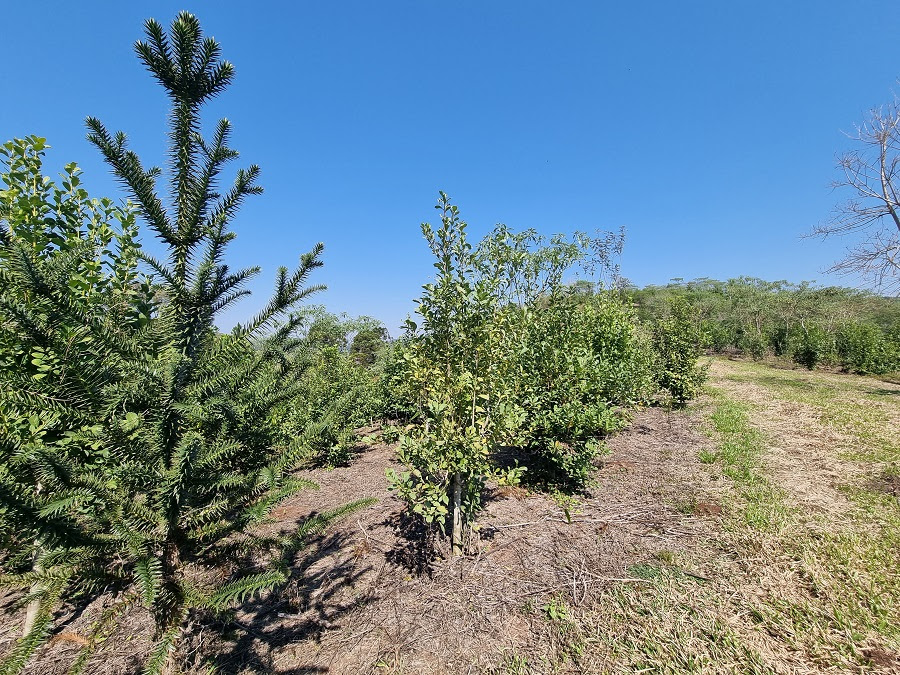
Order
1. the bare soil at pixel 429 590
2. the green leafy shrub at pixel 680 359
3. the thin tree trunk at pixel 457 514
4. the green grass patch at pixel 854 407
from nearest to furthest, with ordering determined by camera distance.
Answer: the bare soil at pixel 429 590 → the thin tree trunk at pixel 457 514 → the green grass patch at pixel 854 407 → the green leafy shrub at pixel 680 359

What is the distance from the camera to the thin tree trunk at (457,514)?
3703 mm

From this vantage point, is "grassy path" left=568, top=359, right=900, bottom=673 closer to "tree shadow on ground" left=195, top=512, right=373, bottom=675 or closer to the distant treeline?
"tree shadow on ground" left=195, top=512, right=373, bottom=675

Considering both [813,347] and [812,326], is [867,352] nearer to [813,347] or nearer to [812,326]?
[813,347]

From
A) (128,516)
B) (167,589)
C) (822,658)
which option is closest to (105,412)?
(128,516)

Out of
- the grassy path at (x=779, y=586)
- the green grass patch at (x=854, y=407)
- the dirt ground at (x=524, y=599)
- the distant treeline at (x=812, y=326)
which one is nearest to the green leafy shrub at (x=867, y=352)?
the distant treeline at (x=812, y=326)

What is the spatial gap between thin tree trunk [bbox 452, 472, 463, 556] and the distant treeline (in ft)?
57.6

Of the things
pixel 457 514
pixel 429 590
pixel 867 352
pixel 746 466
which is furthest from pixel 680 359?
pixel 867 352

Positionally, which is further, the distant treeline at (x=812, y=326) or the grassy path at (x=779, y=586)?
the distant treeline at (x=812, y=326)

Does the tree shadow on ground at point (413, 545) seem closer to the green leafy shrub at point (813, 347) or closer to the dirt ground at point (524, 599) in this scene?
the dirt ground at point (524, 599)

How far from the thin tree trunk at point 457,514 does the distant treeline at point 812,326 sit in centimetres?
1755

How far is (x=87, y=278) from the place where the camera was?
2.02m

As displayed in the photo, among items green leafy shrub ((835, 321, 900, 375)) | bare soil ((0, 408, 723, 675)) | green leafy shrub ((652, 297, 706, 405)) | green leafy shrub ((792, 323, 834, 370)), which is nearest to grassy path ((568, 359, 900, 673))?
bare soil ((0, 408, 723, 675))

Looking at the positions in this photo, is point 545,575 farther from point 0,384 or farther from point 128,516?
point 0,384

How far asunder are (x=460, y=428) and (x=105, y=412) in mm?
2902
